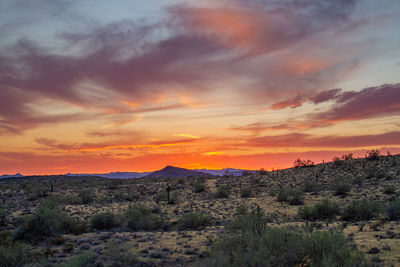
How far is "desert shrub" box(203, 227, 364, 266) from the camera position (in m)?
7.92

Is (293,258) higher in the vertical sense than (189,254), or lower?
higher

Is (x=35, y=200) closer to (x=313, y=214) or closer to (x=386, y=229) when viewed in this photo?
(x=313, y=214)

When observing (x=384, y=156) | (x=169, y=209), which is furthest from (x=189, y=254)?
(x=384, y=156)

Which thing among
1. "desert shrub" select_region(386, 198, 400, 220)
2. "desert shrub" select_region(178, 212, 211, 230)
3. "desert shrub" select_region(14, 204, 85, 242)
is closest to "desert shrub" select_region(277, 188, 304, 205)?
"desert shrub" select_region(386, 198, 400, 220)

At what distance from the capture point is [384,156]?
49594 millimetres

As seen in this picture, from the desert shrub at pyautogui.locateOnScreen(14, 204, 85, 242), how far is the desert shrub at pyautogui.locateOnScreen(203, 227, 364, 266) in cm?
1126

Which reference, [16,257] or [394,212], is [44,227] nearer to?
[16,257]

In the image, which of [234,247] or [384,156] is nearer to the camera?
[234,247]

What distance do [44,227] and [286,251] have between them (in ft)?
44.9

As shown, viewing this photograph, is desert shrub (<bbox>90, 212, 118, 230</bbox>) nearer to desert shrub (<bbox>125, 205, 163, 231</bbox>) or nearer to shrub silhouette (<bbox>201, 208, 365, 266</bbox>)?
desert shrub (<bbox>125, 205, 163, 231</bbox>)

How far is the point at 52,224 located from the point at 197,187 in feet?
82.0

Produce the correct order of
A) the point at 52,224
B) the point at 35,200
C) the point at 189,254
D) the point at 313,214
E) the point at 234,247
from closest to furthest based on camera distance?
the point at 234,247 → the point at 189,254 → the point at 52,224 → the point at 313,214 → the point at 35,200

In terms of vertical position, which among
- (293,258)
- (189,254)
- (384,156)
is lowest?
(189,254)

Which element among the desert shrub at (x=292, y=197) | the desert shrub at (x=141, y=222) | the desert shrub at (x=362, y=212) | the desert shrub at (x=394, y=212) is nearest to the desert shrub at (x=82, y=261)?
the desert shrub at (x=141, y=222)
